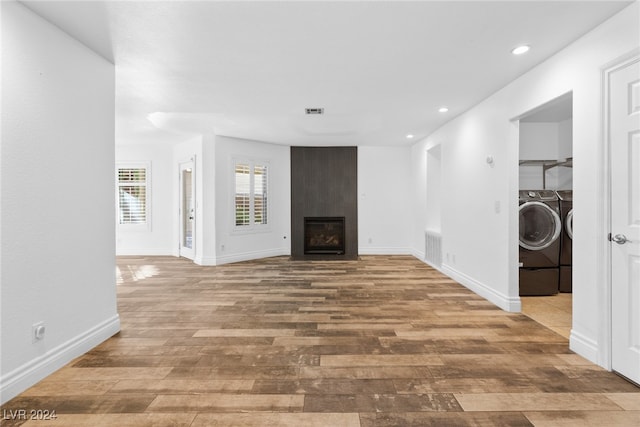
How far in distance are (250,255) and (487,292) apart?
4583 millimetres

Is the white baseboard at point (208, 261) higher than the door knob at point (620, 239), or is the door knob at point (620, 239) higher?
the door knob at point (620, 239)

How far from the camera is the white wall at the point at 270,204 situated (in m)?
6.37

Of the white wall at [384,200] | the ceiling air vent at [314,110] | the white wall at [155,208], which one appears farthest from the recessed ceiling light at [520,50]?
the white wall at [155,208]

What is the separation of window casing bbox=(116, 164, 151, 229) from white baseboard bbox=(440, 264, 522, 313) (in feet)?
21.6

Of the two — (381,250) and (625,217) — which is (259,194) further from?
(625,217)

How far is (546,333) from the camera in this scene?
9.78ft

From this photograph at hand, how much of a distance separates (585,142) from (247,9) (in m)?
2.73

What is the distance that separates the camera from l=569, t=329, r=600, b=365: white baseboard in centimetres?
242

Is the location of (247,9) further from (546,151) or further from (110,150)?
(546,151)

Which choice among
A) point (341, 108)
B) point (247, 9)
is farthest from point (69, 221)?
point (341, 108)

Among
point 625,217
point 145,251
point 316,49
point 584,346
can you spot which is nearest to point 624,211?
point 625,217

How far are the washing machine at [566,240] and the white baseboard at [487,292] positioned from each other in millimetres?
1119

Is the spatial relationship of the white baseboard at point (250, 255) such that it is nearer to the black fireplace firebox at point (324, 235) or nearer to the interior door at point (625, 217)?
the black fireplace firebox at point (324, 235)

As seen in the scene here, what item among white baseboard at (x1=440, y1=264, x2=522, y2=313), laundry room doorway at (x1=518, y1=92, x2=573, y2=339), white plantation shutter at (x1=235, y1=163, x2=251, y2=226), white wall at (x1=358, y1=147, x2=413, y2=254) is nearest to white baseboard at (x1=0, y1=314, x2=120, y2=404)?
white plantation shutter at (x1=235, y1=163, x2=251, y2=226)
